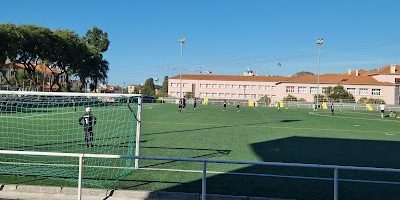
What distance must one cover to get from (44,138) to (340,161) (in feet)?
34.5

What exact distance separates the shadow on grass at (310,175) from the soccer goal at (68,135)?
2.43m

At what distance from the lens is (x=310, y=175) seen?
461 inches

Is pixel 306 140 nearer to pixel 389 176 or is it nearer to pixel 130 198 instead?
pixel 389 176

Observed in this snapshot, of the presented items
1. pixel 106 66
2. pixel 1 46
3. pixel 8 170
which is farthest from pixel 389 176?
pixel 106 66

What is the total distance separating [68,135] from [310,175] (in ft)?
33.5

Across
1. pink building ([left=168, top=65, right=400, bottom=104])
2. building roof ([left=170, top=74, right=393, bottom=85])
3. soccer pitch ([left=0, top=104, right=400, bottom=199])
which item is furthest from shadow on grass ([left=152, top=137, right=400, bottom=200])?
building roof ([left=170, top=74, right=393, bottom=85])

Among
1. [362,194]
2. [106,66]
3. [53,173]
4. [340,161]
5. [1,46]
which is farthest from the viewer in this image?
[106,66]

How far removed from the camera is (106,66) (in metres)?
78.6

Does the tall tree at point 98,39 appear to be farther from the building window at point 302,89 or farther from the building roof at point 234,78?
the building roof at point 234,78

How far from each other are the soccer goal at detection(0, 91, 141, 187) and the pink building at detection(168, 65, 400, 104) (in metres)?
104

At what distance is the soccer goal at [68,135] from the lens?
1099 centimetres

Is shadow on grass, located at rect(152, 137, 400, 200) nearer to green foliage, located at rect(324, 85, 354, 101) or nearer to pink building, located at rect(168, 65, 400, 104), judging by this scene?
green foliage, located at rect(324, 85, 354, 101)

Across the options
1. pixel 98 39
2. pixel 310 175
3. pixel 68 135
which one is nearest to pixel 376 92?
pixel 98 39

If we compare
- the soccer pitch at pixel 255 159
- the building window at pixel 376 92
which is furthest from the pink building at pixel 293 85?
the soccer pitch at pixel 255 159
